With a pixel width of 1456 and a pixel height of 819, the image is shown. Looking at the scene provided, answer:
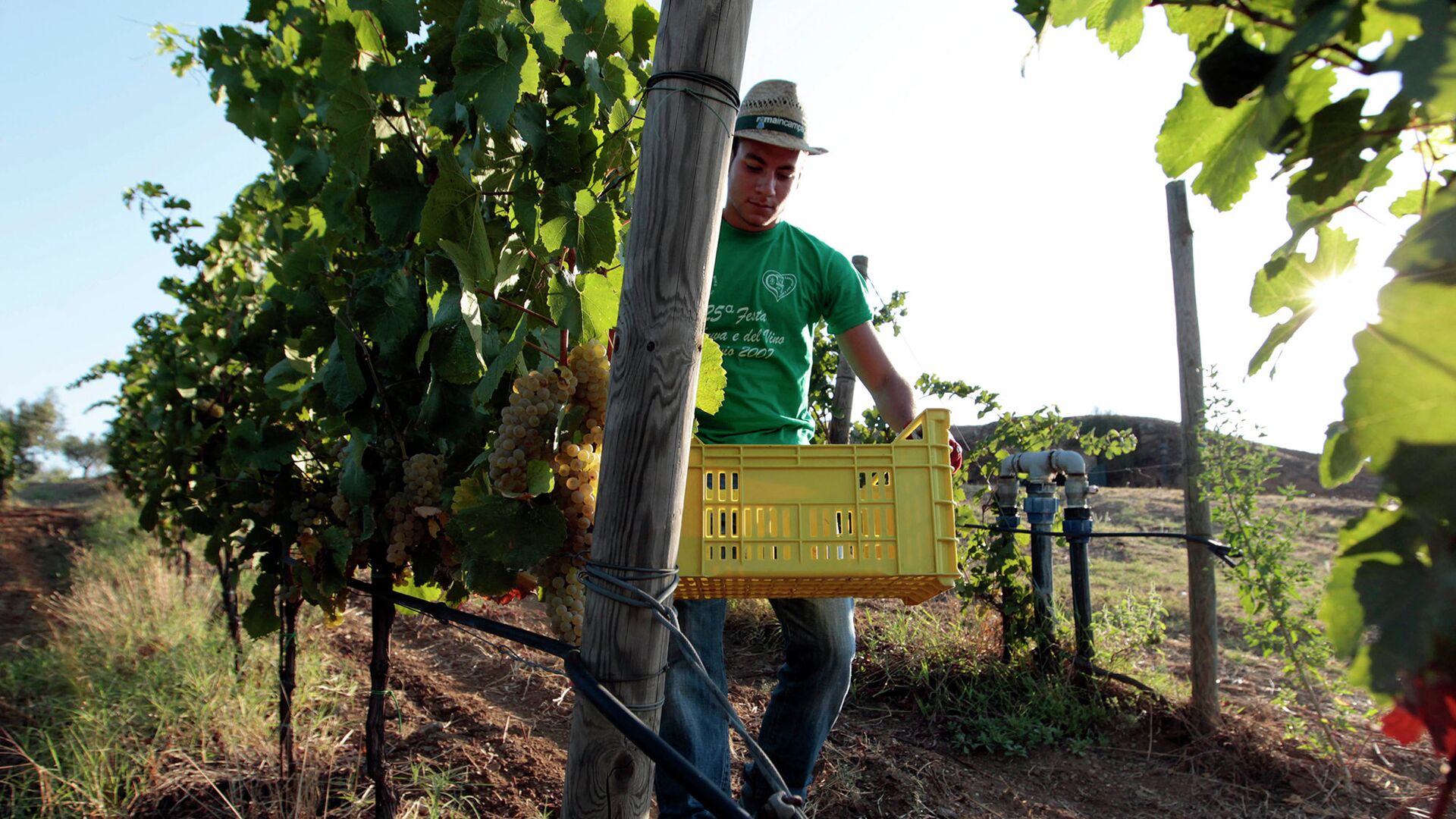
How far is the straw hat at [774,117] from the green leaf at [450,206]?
2.72 ft

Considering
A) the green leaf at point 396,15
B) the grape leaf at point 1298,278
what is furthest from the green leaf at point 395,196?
the grape leaf at point 1298,278

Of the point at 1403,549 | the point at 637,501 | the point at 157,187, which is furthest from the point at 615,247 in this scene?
the point at 157,187

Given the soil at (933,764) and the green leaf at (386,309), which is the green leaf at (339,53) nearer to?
the green leaf at (386,309)

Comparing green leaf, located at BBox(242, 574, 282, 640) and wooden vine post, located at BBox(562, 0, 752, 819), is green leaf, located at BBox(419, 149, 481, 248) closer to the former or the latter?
wooden vine post, located at BBox(562, 0, 752, 819)

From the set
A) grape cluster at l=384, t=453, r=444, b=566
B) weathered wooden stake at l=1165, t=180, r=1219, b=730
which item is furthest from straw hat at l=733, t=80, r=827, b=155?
weathered wooden stake at l=1165, t=180, r=1219, b=730

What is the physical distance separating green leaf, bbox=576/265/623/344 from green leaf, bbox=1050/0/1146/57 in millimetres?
1055

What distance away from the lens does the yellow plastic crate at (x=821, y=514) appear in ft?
4.80

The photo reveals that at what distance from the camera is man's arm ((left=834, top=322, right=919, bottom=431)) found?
7.94ft

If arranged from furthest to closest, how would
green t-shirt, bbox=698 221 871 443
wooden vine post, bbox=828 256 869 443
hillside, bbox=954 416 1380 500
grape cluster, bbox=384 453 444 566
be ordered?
hillside, bbox=954 416 1380 500 < wooden vine post, bbox=828 256 869 443 < green t-shirt, bbox=698 221 871 443 < grape cluster, bbox=384 453 444 566

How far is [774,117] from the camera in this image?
7.33 ft

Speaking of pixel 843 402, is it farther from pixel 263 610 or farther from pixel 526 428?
pixel 526 428

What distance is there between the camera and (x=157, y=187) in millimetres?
5008

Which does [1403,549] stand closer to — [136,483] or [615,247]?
[615,247]

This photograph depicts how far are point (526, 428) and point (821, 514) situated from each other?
52 cm
